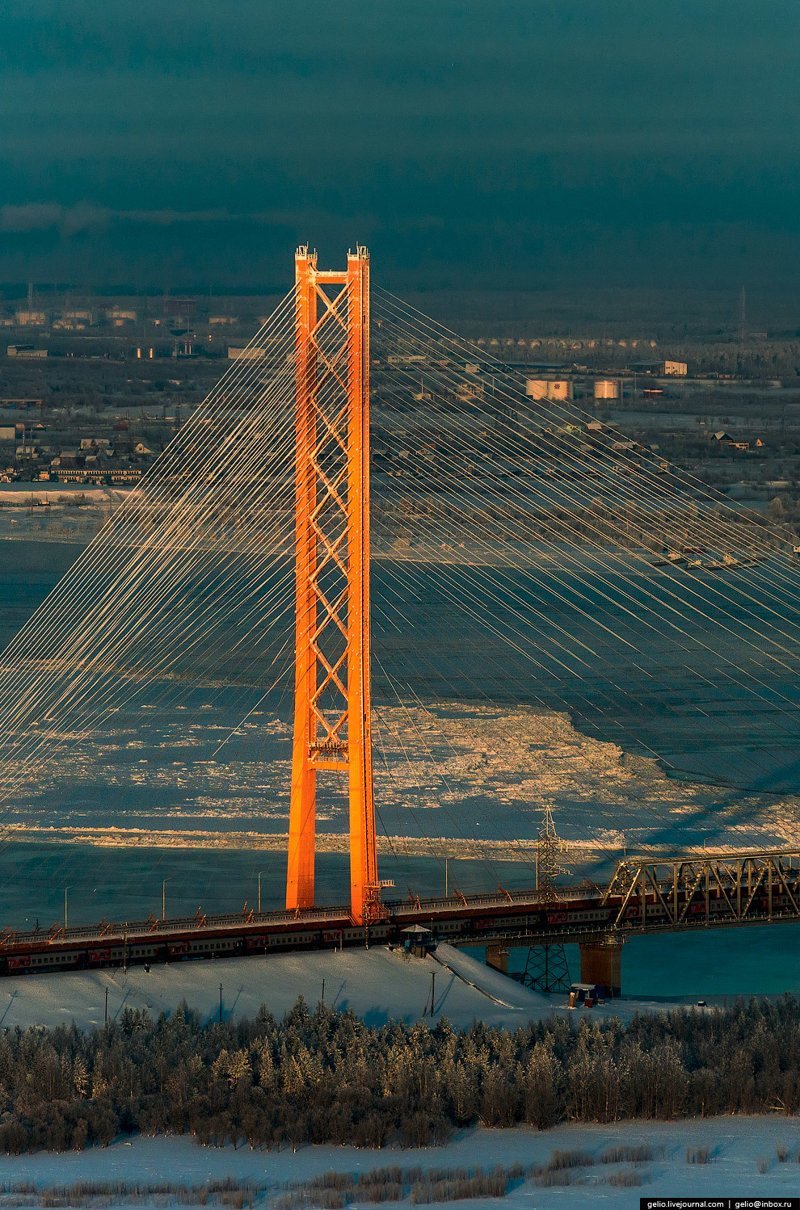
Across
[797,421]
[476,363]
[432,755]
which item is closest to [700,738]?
[432,755]

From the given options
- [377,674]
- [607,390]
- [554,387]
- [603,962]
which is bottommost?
[603,962]

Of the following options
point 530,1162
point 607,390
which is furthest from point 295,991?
point 607,390

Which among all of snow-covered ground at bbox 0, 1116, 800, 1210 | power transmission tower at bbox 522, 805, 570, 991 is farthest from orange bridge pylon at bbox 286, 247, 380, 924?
snow-covered ground at bbox 0, 1116, 800, 1210

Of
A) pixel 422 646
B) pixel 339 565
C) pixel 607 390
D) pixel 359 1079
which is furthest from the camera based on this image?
pixel 607 390

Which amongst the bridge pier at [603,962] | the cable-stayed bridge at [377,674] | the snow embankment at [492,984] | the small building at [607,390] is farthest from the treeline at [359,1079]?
the small building at [607,390]

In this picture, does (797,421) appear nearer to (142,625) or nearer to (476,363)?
(142,625)

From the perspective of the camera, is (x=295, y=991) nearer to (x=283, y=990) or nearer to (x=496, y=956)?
(x=283, y=990)

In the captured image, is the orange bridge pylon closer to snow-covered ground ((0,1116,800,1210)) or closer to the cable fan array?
the cable fan array
